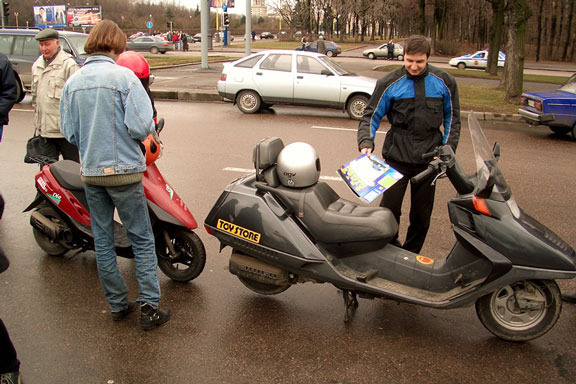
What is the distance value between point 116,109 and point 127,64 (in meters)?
2.08

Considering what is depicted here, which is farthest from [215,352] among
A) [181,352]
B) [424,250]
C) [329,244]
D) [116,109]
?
[424,250]

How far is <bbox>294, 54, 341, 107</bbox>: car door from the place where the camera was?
12586mm

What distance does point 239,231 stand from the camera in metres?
3.66

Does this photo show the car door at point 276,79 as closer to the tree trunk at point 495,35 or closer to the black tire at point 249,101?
the black tire at point 249,101

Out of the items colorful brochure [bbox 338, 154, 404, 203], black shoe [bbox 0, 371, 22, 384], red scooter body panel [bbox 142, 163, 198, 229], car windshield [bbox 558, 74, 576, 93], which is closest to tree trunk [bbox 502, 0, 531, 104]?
car windshield [bbox 558, 74, 576, 93]

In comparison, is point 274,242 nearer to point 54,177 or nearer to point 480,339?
point 480,339

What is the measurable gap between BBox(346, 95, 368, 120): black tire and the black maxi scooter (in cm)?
899

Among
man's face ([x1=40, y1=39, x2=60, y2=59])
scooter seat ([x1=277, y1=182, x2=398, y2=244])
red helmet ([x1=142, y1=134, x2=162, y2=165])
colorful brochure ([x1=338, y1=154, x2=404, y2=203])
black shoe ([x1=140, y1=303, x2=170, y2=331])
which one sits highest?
man's face ([x1=40, y1=39, x2=60, y2=59])

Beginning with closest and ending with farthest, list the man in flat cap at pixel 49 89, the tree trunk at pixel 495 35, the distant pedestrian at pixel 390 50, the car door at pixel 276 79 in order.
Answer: the man in flat cap at pixel 49 89 → the car door at pixel 276 79 → the tree trunk at pixel 495 35 → the distant pedestrian at pixel 390 50

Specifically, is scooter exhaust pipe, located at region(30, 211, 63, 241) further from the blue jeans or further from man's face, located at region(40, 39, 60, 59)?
man's face, located at region(40, 39, 60, 59)

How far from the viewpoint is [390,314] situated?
12.4 ft

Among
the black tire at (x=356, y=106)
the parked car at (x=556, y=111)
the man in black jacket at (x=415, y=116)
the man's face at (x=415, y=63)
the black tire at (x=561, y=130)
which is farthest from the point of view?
the black tire at (x=356, y=106)

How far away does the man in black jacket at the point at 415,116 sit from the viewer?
3.89 metres

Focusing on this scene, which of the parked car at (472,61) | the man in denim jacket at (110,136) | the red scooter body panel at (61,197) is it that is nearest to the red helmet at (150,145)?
the man in denim jacket at (110,136)
